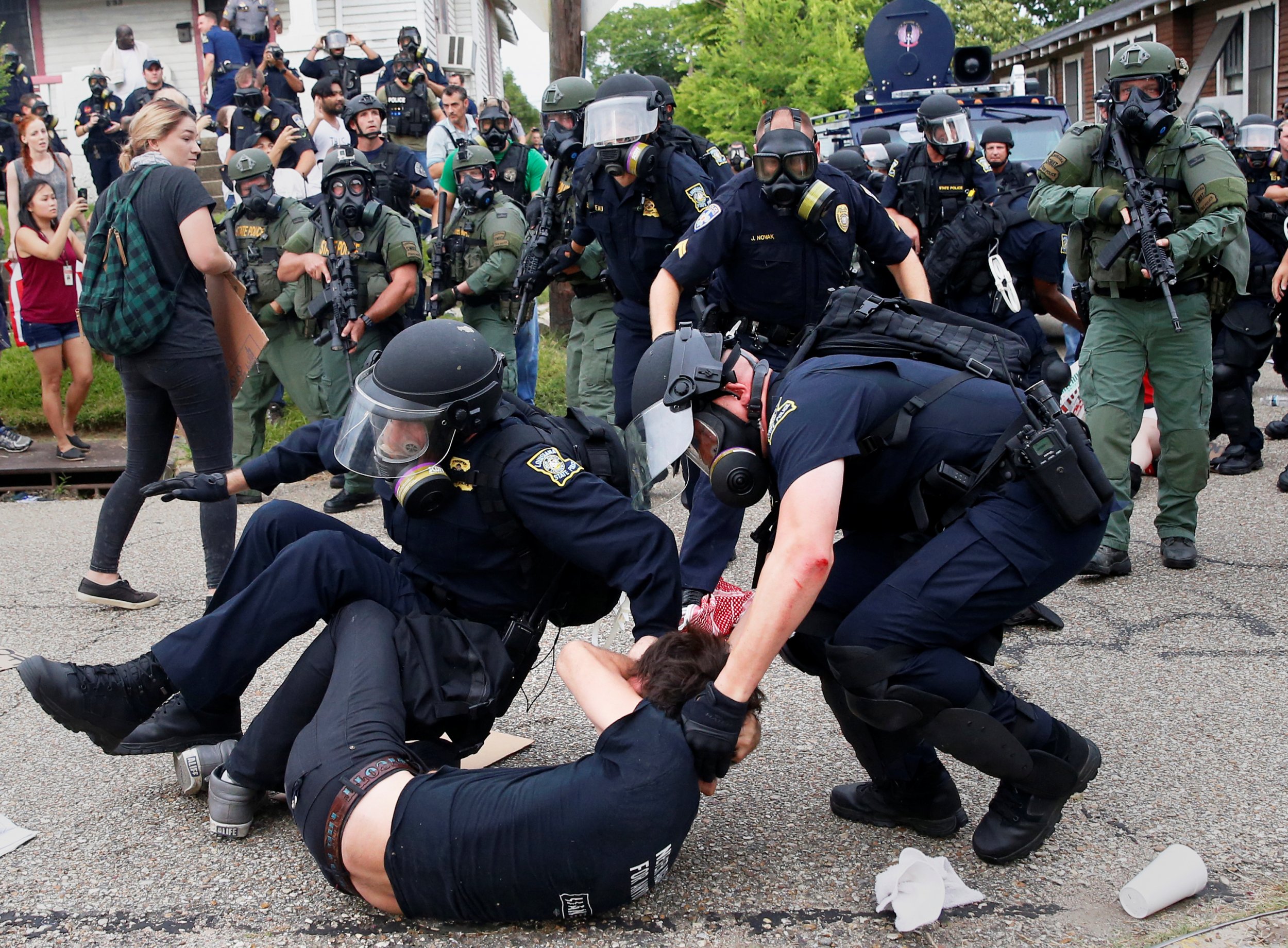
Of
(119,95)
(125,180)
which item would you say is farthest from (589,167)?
(119,95)

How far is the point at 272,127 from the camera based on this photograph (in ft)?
36.0

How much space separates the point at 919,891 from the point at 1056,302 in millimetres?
4830

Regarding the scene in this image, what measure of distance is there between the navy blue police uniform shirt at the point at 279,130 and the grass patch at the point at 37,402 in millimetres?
2789

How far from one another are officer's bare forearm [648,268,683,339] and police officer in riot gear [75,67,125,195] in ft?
34.4

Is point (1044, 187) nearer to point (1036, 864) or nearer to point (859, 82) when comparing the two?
point (1036, 864)

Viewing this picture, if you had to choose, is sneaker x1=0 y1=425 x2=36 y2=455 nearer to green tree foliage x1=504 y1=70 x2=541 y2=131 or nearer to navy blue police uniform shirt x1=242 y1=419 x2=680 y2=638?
navy blue police uniform shirt x1=242 y1=419 x2=680 y2=638

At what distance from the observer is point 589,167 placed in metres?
5.70

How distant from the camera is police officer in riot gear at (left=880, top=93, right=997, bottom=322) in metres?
6.42

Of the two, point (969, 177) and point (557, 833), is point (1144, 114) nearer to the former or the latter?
point (969, 177)

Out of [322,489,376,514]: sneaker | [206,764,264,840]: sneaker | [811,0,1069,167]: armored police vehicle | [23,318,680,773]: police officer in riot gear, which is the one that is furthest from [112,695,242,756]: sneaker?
[811,0,1069,167]: armored police vehicle

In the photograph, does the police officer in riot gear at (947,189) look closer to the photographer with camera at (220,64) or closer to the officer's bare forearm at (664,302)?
the officer's bare forearm at (664,302)

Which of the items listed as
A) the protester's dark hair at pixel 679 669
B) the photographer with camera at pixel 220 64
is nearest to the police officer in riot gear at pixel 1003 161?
the protester's dark hair at pixel 679 669

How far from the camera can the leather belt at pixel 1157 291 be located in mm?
4992

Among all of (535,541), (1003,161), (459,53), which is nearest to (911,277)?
(535,541)
